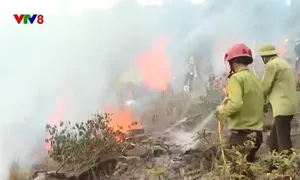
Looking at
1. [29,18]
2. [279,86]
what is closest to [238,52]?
[279,86]

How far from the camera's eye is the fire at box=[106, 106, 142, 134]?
611 centimetres

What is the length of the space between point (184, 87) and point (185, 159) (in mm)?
2671

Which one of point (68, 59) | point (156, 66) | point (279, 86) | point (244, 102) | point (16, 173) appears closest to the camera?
point (244, 102)

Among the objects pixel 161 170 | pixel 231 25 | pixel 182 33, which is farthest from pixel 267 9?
pixel 161 170

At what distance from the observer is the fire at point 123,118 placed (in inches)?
241

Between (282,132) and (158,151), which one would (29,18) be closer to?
(158,151)

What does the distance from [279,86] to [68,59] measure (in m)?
3.18

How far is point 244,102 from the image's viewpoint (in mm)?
3877

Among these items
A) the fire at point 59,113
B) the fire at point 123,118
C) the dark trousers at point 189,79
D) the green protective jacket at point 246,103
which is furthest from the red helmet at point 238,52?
the dark trousers at point 189,79

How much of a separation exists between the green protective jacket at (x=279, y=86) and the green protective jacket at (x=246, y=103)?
14.2 inches

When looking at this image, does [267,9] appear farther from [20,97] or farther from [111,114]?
[20,97]

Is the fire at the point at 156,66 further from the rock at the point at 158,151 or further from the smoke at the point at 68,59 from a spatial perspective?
the rock at the point at 158,151

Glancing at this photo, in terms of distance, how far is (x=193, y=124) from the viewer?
6.49m

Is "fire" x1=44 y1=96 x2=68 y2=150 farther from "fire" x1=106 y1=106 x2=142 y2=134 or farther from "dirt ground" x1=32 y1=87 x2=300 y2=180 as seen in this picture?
"dirt ground" x1=32 y1=87 x2=300 y2=180
